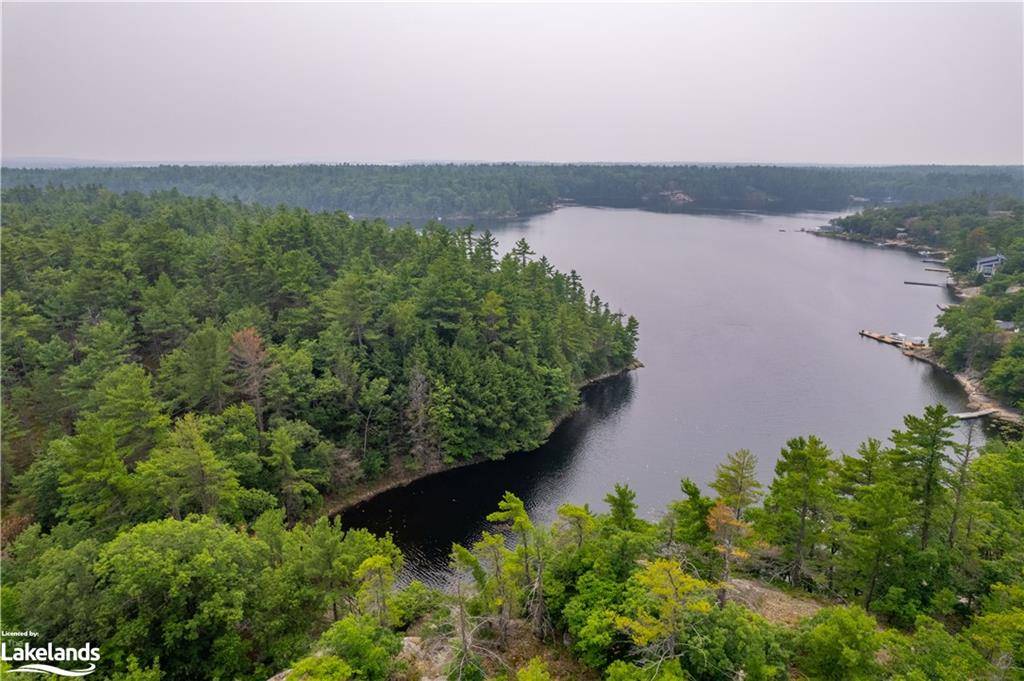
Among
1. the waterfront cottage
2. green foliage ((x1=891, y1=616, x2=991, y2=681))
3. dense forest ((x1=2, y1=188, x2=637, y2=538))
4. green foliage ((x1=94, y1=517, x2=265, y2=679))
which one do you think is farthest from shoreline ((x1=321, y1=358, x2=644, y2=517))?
the waterfront cottage

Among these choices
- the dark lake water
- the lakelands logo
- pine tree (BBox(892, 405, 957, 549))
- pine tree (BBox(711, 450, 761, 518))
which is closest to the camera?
the lakelands logo

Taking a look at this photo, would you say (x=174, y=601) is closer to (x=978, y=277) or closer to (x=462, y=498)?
(x=462, y=498)

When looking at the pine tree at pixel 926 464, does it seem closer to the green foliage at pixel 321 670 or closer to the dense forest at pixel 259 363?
the green foliage at pixel 321 670

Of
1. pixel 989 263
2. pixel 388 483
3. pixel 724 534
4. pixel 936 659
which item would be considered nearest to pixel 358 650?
pixel 724 534

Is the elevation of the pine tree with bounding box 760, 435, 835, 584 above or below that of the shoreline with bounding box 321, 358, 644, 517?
above

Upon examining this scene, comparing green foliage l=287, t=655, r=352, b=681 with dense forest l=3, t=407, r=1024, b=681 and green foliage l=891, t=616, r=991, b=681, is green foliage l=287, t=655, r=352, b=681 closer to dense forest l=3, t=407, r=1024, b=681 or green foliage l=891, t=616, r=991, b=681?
dense forest l=3, t=407, r=1024, b=681
